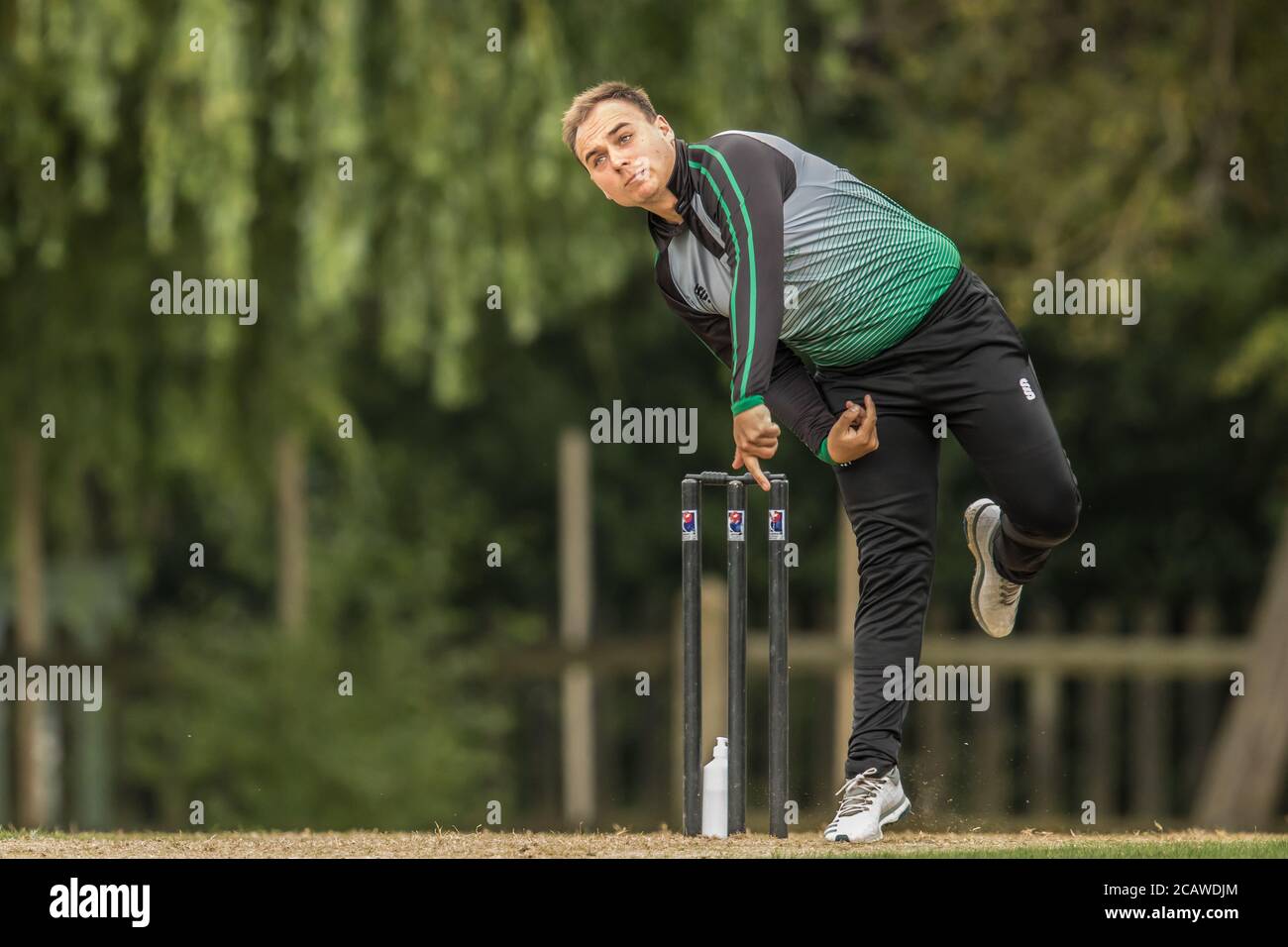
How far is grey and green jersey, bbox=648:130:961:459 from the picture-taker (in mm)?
4719

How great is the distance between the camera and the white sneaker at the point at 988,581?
5598 mm

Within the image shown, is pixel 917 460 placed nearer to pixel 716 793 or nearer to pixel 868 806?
pixel 868 806

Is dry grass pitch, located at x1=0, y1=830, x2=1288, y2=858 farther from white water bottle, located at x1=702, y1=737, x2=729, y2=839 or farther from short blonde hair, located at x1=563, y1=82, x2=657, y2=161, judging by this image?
short blonde hair, located at x1=563, y1=82, x2=657, y2=161

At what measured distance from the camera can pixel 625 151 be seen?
482 cm

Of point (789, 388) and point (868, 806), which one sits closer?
point (868, 806)

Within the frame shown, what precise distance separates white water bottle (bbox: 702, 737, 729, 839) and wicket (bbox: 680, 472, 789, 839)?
0.09ft

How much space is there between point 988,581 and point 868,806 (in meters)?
0.89

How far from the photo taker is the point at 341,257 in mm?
9031

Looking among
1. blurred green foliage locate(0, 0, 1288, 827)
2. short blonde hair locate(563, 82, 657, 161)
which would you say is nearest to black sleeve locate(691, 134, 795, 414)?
short blonde hair locate(563, 82, 657, 161)

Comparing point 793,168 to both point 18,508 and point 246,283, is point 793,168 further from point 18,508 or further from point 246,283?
point 18,508

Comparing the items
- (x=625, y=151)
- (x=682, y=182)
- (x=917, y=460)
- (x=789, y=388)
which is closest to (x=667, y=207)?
(x=682, y=182)

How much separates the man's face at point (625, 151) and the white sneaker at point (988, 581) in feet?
4.71

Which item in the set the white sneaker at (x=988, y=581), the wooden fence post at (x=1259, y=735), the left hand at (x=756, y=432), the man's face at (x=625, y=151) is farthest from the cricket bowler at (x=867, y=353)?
the wooden fence post at (x=1259, y=735)
